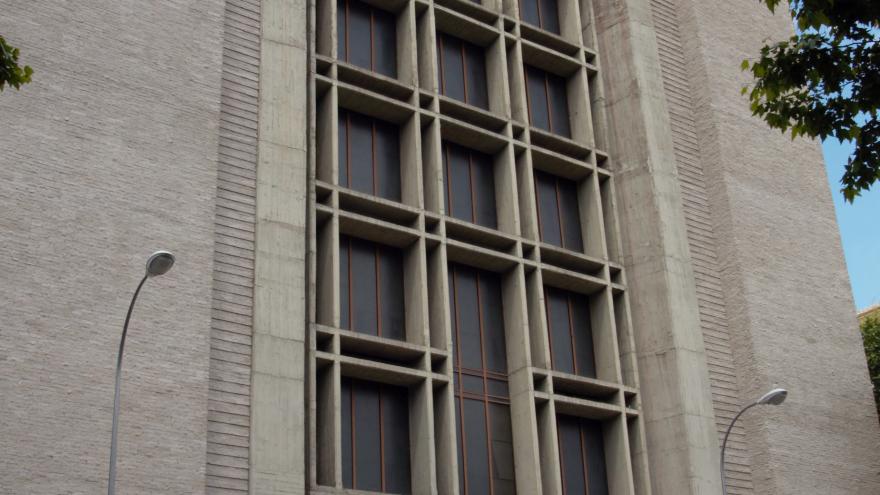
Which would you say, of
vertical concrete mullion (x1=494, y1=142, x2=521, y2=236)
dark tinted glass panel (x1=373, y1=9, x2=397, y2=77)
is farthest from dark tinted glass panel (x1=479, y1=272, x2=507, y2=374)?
dark tinted glass panel (x1=373, y1=9, x2=397, y2=77)

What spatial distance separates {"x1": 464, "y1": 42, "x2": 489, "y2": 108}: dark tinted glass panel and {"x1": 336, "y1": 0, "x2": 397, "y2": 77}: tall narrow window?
8.60 ft

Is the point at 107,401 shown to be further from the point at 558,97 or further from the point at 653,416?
the point at 558,97

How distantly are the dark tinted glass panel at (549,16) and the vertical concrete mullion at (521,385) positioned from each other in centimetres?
995

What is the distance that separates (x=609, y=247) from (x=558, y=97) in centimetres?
548

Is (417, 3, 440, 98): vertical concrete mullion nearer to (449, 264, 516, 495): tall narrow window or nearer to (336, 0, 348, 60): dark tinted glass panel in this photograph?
(336, 0, 348, 60): dark tinted glass panel

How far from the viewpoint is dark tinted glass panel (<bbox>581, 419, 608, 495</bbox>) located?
105 ft

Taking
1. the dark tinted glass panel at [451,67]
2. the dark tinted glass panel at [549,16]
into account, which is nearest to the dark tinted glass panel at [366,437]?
the dark tinted glass panel at [451,67]

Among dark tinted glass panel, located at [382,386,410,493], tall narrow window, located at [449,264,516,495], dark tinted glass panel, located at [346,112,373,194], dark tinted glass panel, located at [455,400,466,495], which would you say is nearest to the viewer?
dark tinted glass panel, located at [382,386,410,493]

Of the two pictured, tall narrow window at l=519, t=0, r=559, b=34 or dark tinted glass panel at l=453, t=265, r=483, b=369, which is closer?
dark tinted glass panel at l=453, t=265, r=483, b=369

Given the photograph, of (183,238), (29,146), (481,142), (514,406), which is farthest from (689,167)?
(29,146)

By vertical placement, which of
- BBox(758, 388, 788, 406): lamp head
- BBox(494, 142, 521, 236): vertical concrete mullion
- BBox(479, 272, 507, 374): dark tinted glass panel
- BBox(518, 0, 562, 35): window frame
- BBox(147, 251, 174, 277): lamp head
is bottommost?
BBox(758, 388, 788, 406): lamp head

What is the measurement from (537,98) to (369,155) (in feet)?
23.7

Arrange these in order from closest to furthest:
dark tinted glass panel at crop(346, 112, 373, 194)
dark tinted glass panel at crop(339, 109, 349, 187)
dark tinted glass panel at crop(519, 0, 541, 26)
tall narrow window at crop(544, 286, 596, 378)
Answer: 1. dark tinted glass panel at crop(339, 109, 349, 187)
2. dark tinted glass panel at crop(346, 112, 373, 194)
3. tall narrow window at crop(544, 286, 596, 378)
4. dark tinted glass panel at crop(519, 0, 541, 26)

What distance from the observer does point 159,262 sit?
19.1m
